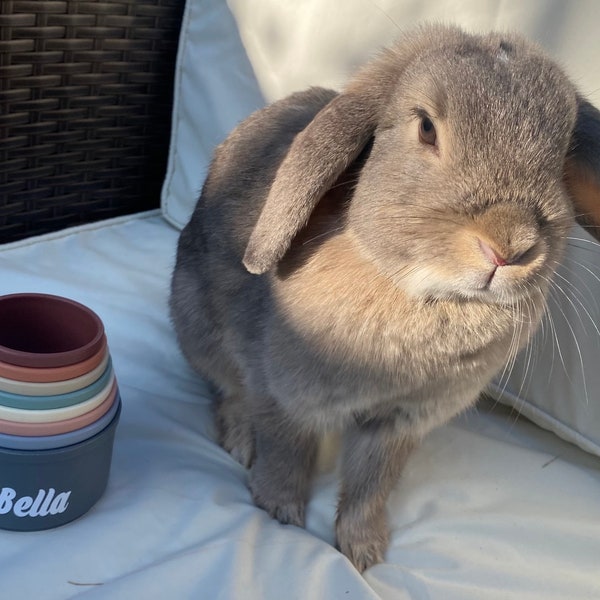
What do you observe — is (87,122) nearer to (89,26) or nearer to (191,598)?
(89,26)

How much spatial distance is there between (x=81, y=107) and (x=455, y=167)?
119cm

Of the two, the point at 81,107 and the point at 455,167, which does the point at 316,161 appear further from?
the point at 81,107

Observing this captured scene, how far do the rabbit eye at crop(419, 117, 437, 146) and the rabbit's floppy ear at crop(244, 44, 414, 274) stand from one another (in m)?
0.09

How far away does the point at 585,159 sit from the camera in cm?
113

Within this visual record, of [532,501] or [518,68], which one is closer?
[518,68]

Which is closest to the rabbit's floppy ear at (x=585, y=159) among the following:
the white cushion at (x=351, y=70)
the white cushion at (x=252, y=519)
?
the white cushion at (x=351, y=70)

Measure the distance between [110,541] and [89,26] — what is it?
1.17m

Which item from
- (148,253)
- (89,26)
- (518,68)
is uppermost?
(518,68)

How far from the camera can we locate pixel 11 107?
176 cm

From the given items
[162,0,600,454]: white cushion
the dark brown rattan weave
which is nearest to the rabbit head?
[162,0,600,454]: white cushion

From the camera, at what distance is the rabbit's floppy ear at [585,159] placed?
1125mm

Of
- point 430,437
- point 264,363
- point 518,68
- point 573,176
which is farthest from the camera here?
point 430,437

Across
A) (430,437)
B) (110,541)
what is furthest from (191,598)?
(430,437)

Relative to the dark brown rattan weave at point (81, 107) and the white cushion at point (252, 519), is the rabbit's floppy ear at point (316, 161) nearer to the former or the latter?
the white cushion at point (252, 519)
